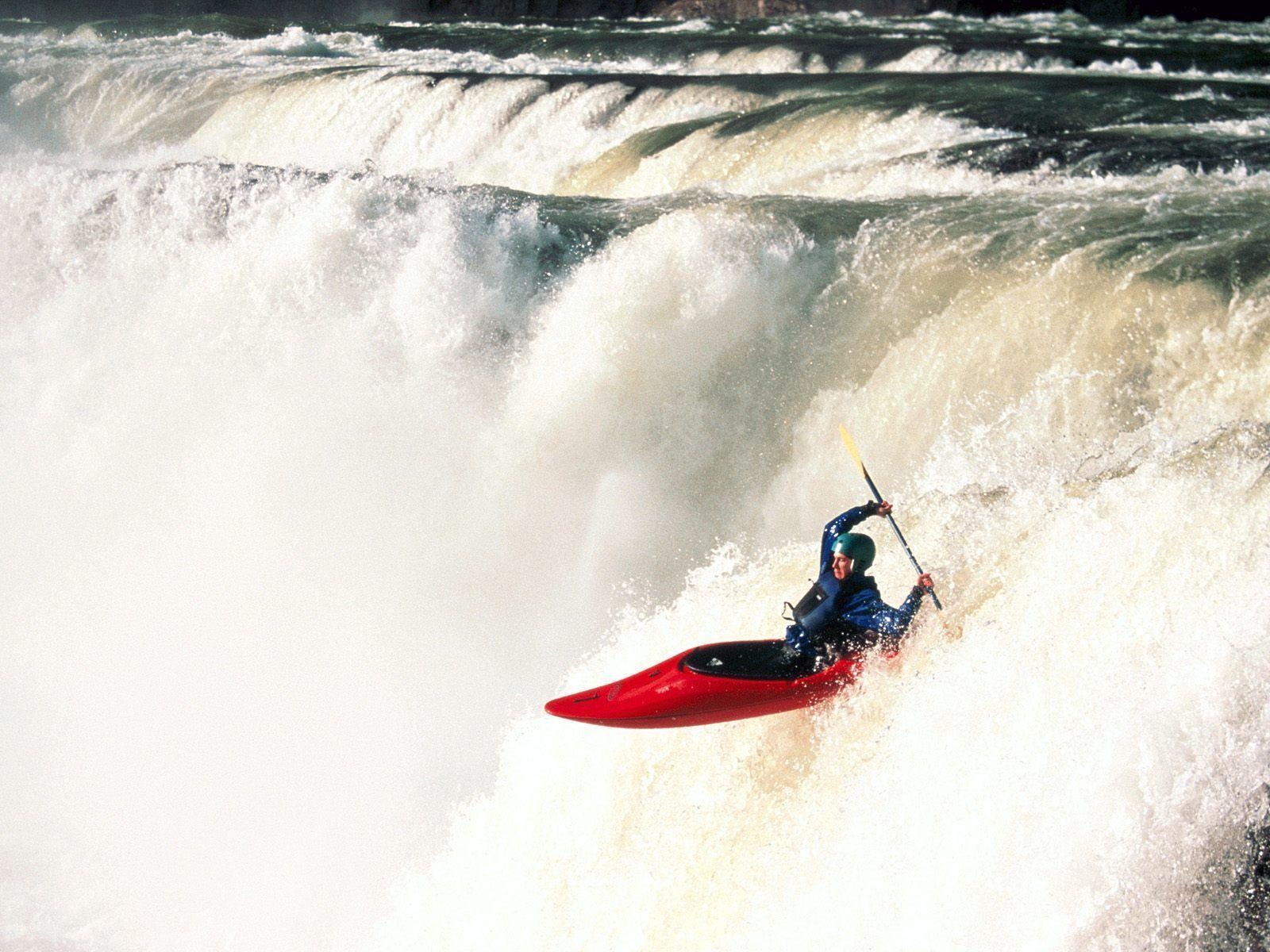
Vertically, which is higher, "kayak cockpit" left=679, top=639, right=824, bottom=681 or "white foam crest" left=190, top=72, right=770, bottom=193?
"white foam crest" left=190, top=72, right=770, bottom=193

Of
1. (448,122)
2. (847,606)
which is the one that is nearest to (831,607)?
(847,606)

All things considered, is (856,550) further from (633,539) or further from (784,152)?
(784,152)

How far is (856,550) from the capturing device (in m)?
4.87

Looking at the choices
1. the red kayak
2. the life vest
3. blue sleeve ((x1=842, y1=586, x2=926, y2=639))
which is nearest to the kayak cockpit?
the red kayak

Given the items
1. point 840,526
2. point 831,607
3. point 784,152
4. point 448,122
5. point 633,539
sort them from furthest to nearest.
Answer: point 448,122 → point 784,152 → point 633,539 → point 840,526 → point 831,607

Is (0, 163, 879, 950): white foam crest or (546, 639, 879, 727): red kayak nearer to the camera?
(546, 639, 879, 727): red kayak

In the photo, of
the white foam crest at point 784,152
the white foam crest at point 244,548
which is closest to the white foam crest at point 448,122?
the white foam crest at point 784,152

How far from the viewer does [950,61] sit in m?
15.9

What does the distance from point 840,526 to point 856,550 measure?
205mm

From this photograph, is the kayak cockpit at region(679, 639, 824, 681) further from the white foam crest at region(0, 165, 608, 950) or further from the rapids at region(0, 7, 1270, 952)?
the white foam crest at region(0, 165, 608, 950)

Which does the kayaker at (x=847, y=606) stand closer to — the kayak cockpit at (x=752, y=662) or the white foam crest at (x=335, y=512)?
the kayak cockpit at (x=752, y=662)

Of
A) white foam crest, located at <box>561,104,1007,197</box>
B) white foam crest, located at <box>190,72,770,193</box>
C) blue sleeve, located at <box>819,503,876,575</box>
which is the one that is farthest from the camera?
white foam crest, located at <box>190,72,770,193</box>

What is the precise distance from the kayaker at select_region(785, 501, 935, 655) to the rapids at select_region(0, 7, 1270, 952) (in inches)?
5.9

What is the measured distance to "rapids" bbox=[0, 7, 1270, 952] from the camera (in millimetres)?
4051
